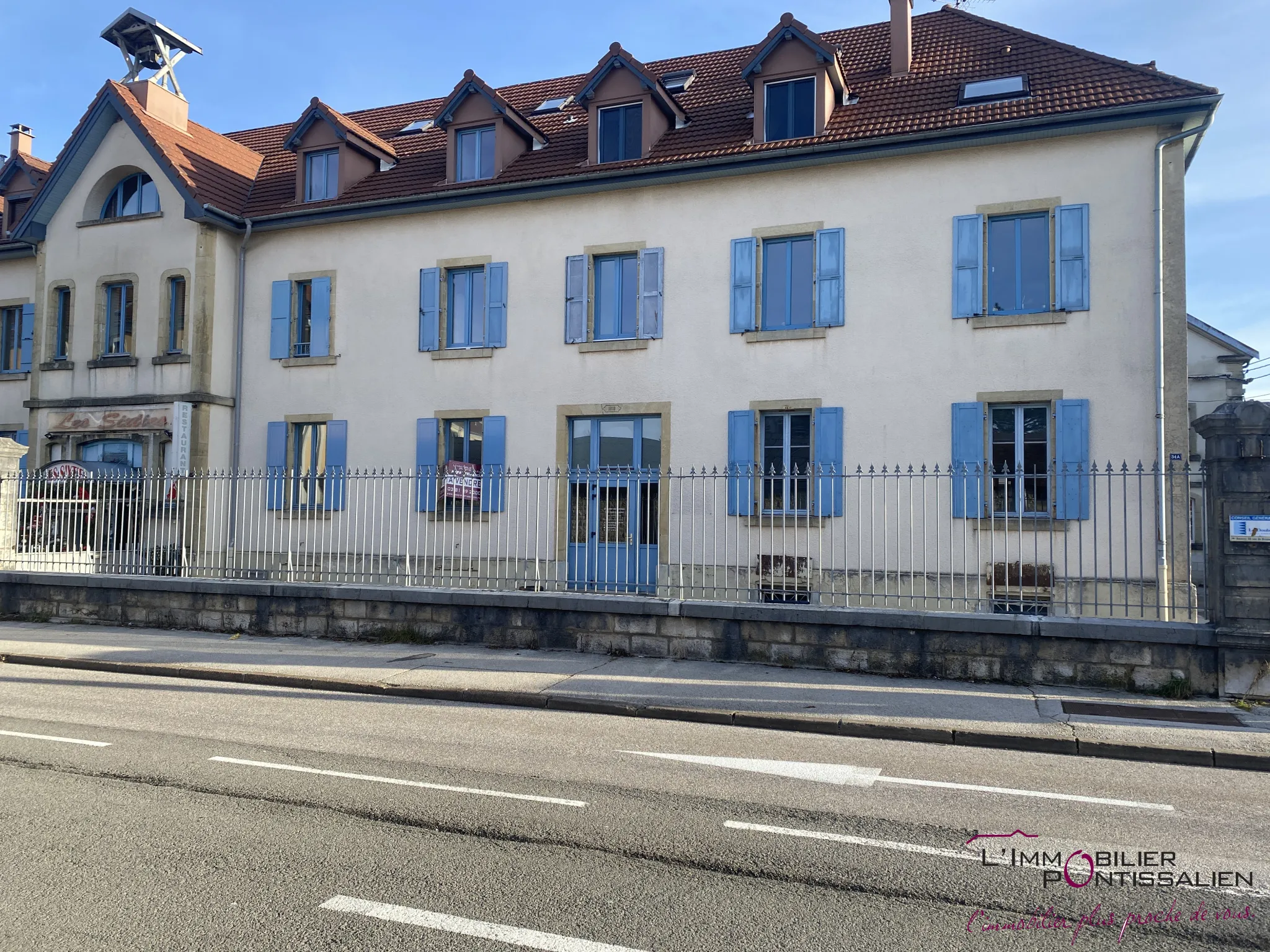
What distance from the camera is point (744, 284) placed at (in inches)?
646

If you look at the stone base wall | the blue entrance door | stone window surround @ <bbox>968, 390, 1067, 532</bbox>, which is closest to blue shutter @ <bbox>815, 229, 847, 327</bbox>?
stone window surround @ <bbox>968, 390, 1067, 532</bbox>

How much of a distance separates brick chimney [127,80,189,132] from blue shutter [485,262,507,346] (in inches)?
375

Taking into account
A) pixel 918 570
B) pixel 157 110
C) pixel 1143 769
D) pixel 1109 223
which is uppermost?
pixel 157 110

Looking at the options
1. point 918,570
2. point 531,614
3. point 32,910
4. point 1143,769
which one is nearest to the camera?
point 32,910

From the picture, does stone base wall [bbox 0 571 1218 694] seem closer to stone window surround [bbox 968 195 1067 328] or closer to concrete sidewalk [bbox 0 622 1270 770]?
concrete sidewalk [bbox 0 622 1270 770]

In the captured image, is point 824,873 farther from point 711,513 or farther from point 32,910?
point 711,513

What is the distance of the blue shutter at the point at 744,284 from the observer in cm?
1634

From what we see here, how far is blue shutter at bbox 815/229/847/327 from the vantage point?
15820 mm

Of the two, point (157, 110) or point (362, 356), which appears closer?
point (362, 356)

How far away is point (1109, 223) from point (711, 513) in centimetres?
762

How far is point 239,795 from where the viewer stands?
5711mm

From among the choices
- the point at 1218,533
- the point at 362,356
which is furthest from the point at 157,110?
the point at 1218,533

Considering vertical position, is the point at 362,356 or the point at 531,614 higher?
the point at 362,356

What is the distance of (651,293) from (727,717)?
1013 cm
